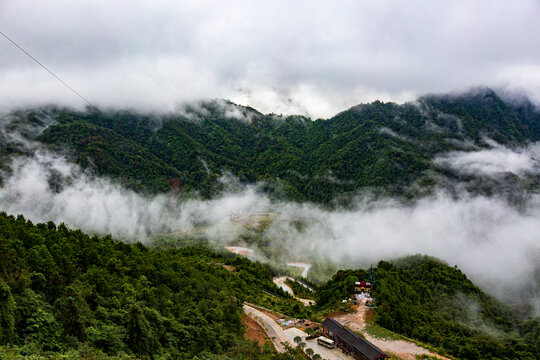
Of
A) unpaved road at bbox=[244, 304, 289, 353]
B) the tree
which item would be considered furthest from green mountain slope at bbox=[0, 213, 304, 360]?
unpaved road at bbox=[244, 304, 289, 353]

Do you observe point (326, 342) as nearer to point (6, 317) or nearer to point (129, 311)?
point (129, 311)

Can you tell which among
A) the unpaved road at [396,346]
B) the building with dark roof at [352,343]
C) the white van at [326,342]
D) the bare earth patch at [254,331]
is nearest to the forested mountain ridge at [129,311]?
the unpaved road at [396,346]

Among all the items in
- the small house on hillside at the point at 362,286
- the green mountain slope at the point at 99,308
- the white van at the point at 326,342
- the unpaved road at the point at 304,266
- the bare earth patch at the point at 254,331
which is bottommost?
the unpaved road at the point at 304,266

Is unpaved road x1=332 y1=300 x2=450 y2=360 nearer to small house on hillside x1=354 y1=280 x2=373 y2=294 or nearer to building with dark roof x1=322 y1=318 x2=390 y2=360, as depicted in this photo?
building with dark roof x1=322 y1=318 x2=390 y2=360

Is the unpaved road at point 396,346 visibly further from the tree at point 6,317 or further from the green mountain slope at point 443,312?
the tree at point 6,317

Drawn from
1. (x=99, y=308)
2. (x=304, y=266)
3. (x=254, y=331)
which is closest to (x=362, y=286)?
(x=254, y=331)

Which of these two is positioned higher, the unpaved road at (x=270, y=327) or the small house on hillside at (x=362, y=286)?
the small house on hillside at (x=362, y=286)

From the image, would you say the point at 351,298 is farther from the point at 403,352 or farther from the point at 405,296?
the point at 403,352
